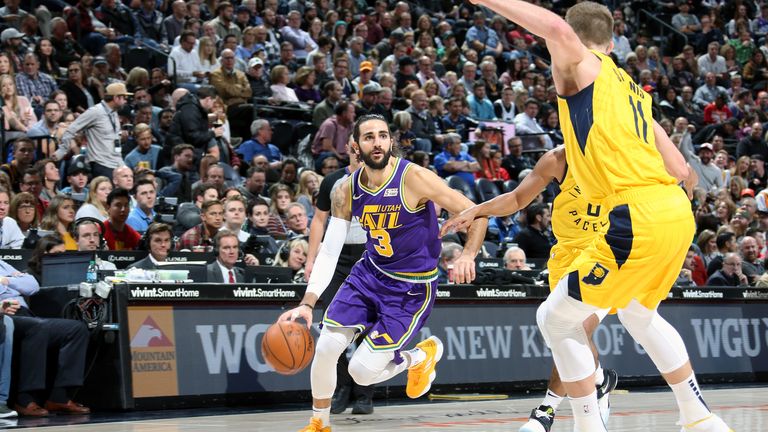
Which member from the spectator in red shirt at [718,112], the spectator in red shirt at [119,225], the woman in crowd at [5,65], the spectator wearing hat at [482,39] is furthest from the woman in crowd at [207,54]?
the spectator in red shirt at [718,112]

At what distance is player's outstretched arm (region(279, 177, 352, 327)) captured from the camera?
7477 mm

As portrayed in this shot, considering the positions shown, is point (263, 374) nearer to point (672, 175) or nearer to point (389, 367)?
point (389, 367)

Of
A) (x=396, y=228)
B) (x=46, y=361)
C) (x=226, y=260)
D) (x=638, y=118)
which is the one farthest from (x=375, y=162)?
(x=226, y=260)

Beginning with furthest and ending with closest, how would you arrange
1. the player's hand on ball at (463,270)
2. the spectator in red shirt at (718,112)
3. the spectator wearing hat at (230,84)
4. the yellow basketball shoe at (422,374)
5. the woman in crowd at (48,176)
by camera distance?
the spectator in red shirt at (718,112) < the spectator wearing hat at (230,84) < the woman in crowd at (48,176) < the yellow basketball shoe at (422,374) < the player's hand on ball at (463,270)

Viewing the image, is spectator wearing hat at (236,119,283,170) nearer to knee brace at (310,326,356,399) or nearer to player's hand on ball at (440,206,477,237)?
knee brace at (310,326,356,399)

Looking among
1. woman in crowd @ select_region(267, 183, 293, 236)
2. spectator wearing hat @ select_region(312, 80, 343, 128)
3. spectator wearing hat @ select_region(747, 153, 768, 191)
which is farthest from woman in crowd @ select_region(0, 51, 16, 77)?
spectator wearing hat @ select_region(747, 153, 768, 191)

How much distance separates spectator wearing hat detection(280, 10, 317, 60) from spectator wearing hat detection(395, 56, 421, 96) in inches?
68.1

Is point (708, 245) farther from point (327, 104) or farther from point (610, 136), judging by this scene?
point (610, 136)

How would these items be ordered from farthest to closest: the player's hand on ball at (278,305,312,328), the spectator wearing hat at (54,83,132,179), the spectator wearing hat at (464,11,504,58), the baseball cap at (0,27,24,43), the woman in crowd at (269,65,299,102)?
the spectator wearing hat at (464,11,504,58) < the woman in crowd at (269,65,299,102) < the baseball cap at (0,27,24,43) < the spectator wearing hat at (54,83,132,179) < the player's hand on ball at (278,305,312,328)

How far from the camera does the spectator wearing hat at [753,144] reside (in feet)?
75.6

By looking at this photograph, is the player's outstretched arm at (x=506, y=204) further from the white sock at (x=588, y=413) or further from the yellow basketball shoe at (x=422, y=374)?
the yellow basketball shoe at (x=422, y=374)

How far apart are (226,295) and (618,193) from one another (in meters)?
5.33

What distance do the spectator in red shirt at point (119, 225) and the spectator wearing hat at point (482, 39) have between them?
13.4m

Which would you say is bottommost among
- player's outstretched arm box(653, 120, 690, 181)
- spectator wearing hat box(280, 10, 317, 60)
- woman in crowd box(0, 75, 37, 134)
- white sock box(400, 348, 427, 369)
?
white sock box(400, 348, 427, 369)
